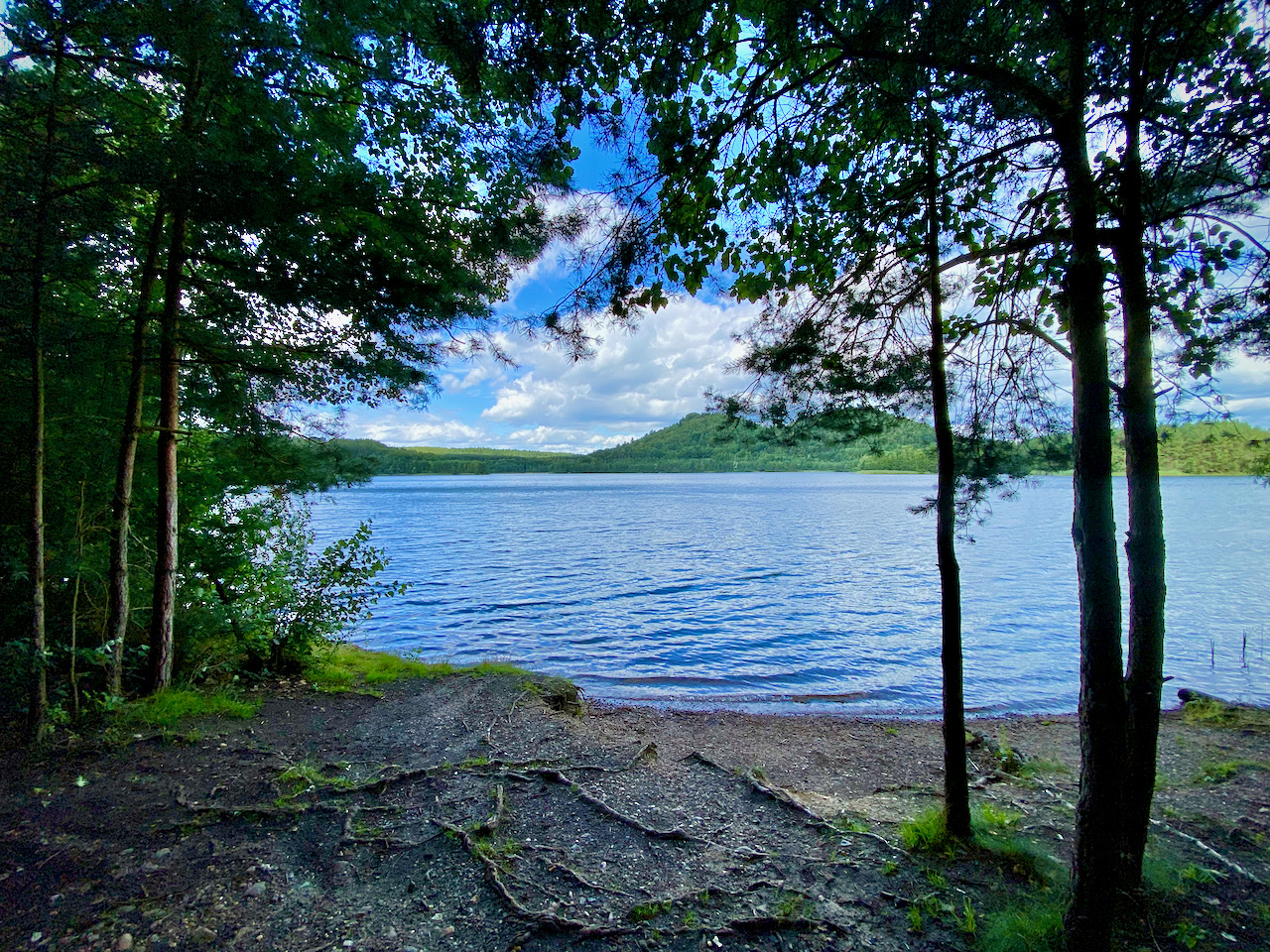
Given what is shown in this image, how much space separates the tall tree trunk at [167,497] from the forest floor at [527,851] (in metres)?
1.28

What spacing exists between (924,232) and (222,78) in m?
6.08

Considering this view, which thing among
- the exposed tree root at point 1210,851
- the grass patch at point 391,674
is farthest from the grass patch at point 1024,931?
the grass patch at point 391,674

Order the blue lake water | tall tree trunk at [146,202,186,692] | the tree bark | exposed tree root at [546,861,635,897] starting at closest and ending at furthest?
the tree bark → exposed tree root at [546,861,635,897] → tall tree trunk at [146,202,186,692] → the blue lake water

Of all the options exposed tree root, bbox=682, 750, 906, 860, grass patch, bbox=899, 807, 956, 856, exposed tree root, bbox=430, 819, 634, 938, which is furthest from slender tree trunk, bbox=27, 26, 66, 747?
grass patch, bbox=899, 807, 956, 856

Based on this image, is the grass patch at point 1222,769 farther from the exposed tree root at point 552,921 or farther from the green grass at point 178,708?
the green grass at point 178,708

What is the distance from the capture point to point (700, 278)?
13.2 ft

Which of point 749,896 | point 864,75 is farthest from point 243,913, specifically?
point 864,75

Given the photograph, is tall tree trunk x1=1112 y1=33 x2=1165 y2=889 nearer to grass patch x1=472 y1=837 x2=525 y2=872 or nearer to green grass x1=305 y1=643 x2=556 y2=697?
grass patch x1=472 y1=837 x2=525 y2=872

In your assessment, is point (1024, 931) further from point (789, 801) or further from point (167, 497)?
point (167, 497)

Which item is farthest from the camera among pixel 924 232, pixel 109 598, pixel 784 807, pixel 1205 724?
pixel 1205 724

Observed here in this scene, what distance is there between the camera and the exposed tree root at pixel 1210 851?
4.09m

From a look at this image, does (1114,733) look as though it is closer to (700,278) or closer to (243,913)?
(700,278)

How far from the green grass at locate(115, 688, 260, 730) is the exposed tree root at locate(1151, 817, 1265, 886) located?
9765 mm

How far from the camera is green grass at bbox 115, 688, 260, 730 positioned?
19.8ft
